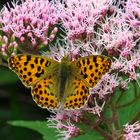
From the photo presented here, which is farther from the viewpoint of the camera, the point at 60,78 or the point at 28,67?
the point at 60,78

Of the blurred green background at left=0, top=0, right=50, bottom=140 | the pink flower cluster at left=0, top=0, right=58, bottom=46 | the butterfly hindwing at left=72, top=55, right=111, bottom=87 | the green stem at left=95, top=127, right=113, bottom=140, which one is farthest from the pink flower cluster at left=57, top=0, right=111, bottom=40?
the blurred green background at left=0, top=0, right=50, bottom=140

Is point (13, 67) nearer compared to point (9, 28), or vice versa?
point (13, 67)

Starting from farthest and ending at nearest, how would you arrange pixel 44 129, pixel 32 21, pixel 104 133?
pixel 44 129
pixel 32 21
pixel 104 133

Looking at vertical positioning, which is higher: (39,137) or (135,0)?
(135,0)

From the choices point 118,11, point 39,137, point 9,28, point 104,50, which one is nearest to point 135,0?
point 118,11

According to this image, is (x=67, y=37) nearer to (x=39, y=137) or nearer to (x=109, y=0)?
(x=109, y=0)

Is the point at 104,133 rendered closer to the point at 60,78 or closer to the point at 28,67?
the point at 60,78

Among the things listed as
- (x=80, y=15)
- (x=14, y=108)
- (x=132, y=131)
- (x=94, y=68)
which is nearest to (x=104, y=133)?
(x=132, y=131)

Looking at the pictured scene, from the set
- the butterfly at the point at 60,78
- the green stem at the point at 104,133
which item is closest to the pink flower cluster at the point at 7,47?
the butterfly at the point at 60,78
